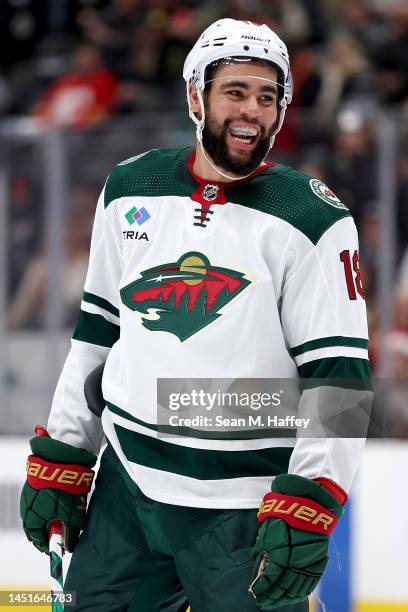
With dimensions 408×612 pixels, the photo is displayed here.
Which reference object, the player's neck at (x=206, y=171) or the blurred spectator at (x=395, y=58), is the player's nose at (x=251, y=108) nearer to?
the player's neck at (x=206, y=171)

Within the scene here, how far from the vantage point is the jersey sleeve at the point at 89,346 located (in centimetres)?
217

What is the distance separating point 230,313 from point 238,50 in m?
0.43

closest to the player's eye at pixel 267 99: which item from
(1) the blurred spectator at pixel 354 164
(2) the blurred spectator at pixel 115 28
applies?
(1) the blurred spectator at pixel 354 164

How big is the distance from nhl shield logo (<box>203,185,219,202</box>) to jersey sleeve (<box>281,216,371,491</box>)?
0.57ft

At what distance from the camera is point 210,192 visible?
2.00m

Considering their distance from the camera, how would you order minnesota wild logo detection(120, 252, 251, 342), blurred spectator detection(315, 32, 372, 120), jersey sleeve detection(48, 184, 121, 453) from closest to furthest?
minnesota wild logo detection(120, 252, 251, 342), jersey sleeve detection(48, 184, 121, 453), blurred spectator detection(315, 32, 372, 120)

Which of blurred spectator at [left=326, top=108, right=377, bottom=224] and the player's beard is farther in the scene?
blurred spectator at [left=326, top=108, right=377, bottom=224]

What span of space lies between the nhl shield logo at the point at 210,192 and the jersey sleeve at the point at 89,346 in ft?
0.77

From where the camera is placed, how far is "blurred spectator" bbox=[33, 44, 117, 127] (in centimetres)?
516

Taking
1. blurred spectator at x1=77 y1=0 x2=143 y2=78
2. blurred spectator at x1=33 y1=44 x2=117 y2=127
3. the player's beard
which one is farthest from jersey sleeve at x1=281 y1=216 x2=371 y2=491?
blurred spectator at x1=77 y1=0 x2=143 y2=78

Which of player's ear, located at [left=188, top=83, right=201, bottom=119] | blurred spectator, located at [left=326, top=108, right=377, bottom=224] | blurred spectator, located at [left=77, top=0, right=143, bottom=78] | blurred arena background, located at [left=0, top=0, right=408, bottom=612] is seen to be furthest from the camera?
blurred spectator, located at [left=77, top=0, right=143, bottom=78]

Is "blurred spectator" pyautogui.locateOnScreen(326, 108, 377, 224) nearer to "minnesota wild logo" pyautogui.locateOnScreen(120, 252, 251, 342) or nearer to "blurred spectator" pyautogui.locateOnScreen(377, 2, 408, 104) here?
"blurred spectator" pyautogui.locateOnScreen(377, 2, 408, 104)

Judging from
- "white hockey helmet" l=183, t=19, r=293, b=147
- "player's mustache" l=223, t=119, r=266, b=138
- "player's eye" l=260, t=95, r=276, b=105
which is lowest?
"player's mustache" l=223, t=119, r=266, b=138

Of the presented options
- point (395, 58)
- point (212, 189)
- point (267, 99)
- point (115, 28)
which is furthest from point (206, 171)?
point (115, 28)
